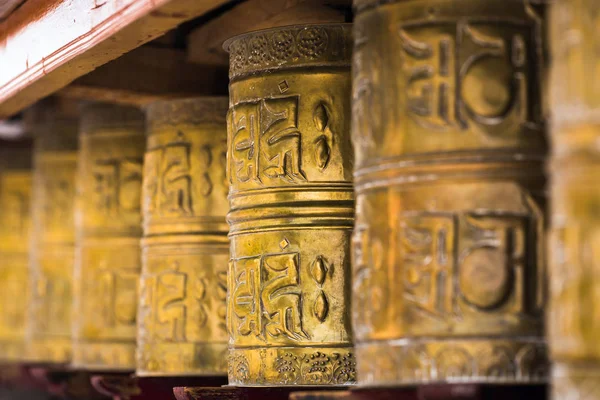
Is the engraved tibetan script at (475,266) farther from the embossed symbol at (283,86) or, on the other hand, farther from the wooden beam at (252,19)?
Answer: the wooden beam at (252,19)

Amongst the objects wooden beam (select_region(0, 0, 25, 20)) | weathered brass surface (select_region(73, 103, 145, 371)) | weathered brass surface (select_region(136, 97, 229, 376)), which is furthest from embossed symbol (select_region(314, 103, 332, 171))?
weathered brass surface (select_region(73, 103, 145, 371))

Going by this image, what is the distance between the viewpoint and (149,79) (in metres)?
6.53

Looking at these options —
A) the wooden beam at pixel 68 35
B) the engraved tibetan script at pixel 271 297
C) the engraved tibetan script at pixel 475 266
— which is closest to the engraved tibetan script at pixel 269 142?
the engraved tibetan script at pixel 271 297

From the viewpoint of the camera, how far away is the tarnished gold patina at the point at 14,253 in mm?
9422

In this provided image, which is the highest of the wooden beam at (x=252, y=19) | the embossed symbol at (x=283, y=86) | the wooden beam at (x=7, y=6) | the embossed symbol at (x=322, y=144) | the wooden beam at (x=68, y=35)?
the wooden beam at (x=7, y=6)

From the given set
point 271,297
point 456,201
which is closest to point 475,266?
point 456,201

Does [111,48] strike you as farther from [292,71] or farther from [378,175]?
[378,175]

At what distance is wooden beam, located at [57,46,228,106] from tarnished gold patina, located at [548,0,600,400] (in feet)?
11.0

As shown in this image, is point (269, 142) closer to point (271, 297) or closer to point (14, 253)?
point (271, 297)

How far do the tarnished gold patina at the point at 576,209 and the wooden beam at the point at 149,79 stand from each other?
336 cm

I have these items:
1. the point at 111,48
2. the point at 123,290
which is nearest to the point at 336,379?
the point at 111,48

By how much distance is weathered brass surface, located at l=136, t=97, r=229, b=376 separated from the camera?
20.9 ft

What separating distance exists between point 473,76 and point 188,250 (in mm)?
2797

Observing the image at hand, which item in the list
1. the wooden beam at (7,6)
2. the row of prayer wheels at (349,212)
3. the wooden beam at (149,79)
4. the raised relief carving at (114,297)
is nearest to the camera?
the row of prayer wheels at (349,212)
